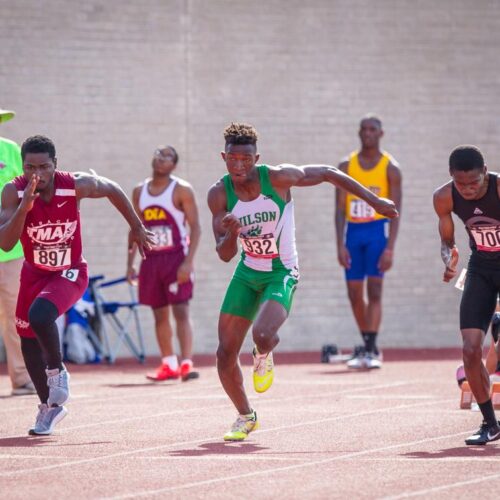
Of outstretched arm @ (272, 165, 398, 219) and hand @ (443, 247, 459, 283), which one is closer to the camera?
hand @ (443, 247, 459, 283)

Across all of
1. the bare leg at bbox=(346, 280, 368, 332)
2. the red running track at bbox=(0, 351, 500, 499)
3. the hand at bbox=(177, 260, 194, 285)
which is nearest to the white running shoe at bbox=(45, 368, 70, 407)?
the red running track at bbox=(0, 351, 500, 499)

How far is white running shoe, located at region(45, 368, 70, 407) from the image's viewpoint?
29.8 feet

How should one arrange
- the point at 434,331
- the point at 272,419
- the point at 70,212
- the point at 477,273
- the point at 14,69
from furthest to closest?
the point at 434,331 → the point at 14,69 → the point at 272,419 → the point at 70,212 → the point at 477,273

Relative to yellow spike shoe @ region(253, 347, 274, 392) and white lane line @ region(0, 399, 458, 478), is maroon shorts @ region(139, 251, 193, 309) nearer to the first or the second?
white lane line @ region(0, 399, 458, 478)

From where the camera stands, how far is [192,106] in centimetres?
1791

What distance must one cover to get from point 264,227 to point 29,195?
1.59m

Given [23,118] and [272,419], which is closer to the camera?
[272,419]

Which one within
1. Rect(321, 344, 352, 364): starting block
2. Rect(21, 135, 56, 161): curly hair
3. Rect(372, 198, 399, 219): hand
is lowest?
Rect(321, 344, 352, 364): starting block

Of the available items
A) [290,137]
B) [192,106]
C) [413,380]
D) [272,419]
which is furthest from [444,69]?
[272,419]

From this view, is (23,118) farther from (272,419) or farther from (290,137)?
(272,419)

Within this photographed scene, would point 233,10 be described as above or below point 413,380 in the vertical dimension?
above

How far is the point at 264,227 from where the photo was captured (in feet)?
28.9

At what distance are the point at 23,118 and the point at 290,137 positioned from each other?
3.69 metres

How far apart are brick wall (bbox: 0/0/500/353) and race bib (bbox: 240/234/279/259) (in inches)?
351
